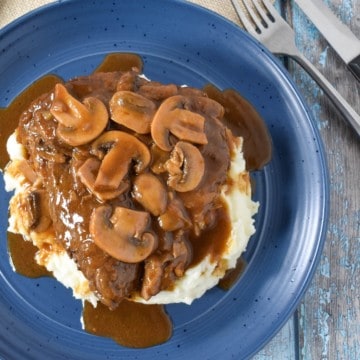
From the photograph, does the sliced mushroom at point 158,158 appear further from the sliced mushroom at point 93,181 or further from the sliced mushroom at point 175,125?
the sliced mushroom at point 93,181

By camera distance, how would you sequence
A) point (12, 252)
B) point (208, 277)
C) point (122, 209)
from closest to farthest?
point (122, 209) < point (208, 277) < point (12, 252)

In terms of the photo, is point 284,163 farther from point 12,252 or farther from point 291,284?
point 12,252

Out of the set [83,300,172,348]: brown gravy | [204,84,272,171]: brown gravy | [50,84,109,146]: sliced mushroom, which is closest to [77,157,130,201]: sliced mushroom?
[50,84,109,146]: sliced mushroom

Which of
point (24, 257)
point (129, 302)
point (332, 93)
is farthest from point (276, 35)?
point (24, 257)

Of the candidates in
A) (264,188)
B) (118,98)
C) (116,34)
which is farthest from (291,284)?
(116,34)

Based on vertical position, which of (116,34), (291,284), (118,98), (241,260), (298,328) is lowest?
(298,328)

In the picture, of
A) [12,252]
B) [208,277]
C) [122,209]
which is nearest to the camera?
[122,209]

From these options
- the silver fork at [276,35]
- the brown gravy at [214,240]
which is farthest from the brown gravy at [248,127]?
the brown gravy at [214,240]
